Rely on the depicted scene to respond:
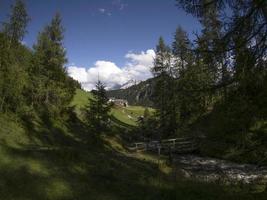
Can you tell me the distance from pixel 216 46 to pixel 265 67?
5.55 feet

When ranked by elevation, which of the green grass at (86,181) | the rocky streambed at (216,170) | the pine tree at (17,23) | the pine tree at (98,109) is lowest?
the rocky streambed at (216,170)

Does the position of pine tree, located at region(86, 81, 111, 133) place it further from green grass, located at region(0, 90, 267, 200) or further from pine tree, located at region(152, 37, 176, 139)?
green grass, located at region(0, 90, 267, 200)

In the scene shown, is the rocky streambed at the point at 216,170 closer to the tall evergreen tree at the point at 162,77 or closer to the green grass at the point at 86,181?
the green grass at the point at 86,181

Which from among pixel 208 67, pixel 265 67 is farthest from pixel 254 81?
pixel 208 67

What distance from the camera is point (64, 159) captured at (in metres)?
17.6

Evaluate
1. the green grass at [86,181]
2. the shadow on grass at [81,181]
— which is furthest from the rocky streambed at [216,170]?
the shadow on grass at [81,181]

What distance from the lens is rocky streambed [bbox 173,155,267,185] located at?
22.7 meters

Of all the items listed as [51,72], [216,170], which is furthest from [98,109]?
[216,170]

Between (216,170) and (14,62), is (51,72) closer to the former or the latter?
(14,62)

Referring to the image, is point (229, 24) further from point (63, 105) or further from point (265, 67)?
point (63, 105)

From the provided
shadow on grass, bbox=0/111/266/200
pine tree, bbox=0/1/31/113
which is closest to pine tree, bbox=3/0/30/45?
pine tree, bbox=0/1/31/113

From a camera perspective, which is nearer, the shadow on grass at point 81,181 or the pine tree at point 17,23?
the shadow on grass at point 81,181

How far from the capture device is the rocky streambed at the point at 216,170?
894 inches

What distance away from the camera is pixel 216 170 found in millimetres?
26969
